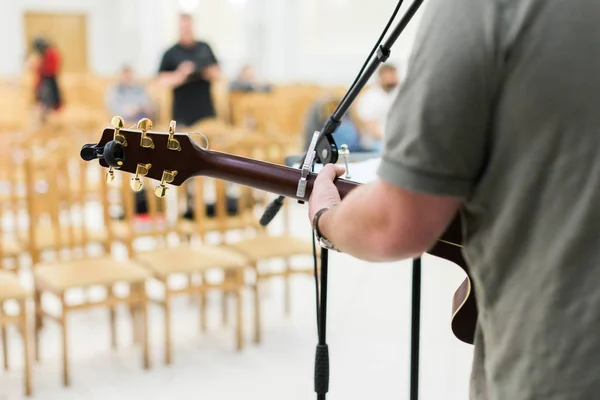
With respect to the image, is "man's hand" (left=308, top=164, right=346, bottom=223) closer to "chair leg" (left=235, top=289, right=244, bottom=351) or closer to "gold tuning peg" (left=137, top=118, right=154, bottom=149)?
"gold tuning peg" (left=137, top=118, right=154, bottom=149)

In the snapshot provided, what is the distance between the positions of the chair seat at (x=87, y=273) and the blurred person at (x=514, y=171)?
2.34 meters

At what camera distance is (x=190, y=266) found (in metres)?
3.27

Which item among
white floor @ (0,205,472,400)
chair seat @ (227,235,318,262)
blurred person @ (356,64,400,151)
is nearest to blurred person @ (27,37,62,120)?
blurred person @ (356,64,400,151)

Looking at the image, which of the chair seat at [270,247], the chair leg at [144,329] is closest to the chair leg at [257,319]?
the chair seat at [270,247]

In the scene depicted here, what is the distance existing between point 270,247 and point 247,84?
558 cm

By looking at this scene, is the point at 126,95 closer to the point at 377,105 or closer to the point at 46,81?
the point at 46,81

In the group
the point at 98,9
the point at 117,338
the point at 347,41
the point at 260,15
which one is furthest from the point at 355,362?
the point at 98,9

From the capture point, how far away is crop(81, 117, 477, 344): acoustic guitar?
120 cm

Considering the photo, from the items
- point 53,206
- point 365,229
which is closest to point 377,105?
point 53,206

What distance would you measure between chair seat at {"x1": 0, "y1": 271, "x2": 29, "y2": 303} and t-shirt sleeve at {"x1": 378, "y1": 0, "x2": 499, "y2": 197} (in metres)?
2.29

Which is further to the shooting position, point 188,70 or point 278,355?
point 188,70

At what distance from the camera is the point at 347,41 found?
1030 centimetres

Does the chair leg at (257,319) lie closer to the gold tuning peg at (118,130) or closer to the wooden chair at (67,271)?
the wooden chair at (67,271)

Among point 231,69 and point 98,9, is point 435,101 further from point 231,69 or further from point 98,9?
point 98,9
